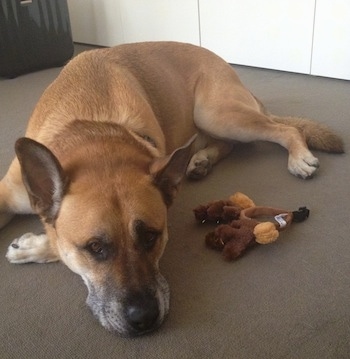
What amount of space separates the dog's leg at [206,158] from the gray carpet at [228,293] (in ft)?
0.19

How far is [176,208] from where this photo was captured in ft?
A: 6.19

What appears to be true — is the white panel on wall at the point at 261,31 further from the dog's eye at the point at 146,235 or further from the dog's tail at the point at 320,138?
the dog's eye at the point at 146,235

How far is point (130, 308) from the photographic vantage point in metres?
1.17

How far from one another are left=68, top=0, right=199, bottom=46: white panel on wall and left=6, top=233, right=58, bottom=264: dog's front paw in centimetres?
263

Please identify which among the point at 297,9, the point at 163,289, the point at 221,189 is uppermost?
the point at 297,9

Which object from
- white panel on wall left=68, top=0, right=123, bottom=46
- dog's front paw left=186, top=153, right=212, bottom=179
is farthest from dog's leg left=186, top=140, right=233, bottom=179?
white panel on wall left=68, top=0, right=123, bottom=46

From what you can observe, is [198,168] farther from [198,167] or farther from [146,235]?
[146,235]

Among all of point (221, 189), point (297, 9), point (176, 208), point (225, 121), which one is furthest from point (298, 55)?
point (176, 208)

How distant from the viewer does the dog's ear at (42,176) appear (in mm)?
1192

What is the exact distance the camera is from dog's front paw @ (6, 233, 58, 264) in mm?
1573

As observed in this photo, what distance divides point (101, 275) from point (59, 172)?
0.30m

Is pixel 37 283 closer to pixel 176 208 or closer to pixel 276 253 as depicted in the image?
pixel 176 208

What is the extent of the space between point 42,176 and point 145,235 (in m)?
0.33

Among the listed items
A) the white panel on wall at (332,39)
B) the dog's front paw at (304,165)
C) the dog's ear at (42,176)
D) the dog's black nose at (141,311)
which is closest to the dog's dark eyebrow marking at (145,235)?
the dog's black nose at (141,311)
